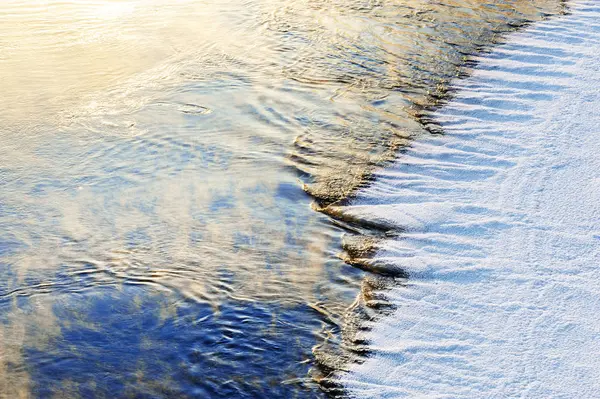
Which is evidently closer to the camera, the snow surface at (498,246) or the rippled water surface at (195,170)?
the snow surface at (498,246)

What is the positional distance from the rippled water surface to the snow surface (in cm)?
24

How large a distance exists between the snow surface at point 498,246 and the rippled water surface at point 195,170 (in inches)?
9.6

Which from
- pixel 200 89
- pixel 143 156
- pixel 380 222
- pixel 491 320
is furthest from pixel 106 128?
pixel 491 320

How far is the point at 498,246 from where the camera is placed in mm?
3309

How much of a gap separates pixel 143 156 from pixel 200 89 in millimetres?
974

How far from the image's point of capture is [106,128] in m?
4.34

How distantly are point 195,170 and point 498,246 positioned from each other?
169 centimetres

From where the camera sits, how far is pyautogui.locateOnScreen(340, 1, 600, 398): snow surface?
8.80 ft

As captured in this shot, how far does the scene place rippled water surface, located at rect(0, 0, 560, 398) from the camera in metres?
2.82

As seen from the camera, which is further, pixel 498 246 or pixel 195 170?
pixel 195 170

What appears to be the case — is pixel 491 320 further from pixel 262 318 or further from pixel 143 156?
pixel 143 156

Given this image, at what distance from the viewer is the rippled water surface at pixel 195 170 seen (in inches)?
A: 111

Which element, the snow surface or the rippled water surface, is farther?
the rippled water surface

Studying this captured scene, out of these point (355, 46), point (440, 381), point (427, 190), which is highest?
point (355, 46)
